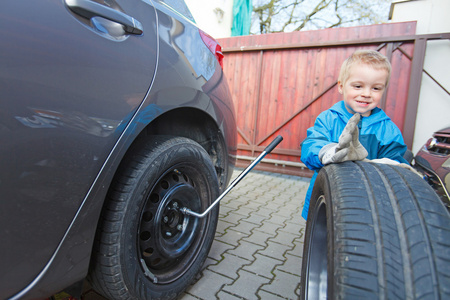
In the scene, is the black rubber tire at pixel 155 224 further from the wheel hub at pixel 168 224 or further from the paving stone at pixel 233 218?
the paving stone at pixel 233 218

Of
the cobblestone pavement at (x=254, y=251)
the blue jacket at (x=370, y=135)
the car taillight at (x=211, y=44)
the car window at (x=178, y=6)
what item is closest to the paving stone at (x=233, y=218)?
the cobblestone pavement at (x=254, y=251)

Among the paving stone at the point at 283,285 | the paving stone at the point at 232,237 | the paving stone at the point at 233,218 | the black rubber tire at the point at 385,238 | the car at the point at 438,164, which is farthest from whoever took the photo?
the paving stone at the point at 233,218

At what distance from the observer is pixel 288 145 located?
558cm

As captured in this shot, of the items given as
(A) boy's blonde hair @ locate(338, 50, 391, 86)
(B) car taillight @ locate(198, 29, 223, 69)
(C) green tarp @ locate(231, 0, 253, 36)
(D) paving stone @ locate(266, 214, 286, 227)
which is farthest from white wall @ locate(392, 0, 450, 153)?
(C) green tarp @ locate(231, 0, 253, 36)

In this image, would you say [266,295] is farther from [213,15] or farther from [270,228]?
[213,15]

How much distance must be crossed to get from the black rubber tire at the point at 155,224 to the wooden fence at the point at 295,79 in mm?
4154

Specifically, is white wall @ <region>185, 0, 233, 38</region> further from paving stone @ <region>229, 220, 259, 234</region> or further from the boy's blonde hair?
the boy's blonde hair

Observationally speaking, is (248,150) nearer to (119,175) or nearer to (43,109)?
(119,175)

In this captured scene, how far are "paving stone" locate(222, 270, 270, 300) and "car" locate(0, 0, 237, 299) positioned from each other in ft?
1.11

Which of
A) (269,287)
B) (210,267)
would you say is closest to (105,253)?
(210,267)

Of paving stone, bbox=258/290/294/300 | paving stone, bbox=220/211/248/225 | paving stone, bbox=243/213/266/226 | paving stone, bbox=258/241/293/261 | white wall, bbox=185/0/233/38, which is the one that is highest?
white wall, bbox=185/0/233/38

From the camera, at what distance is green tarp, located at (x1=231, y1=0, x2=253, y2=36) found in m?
8.71

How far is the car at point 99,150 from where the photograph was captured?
76 centimetres

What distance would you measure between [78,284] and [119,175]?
438mm
